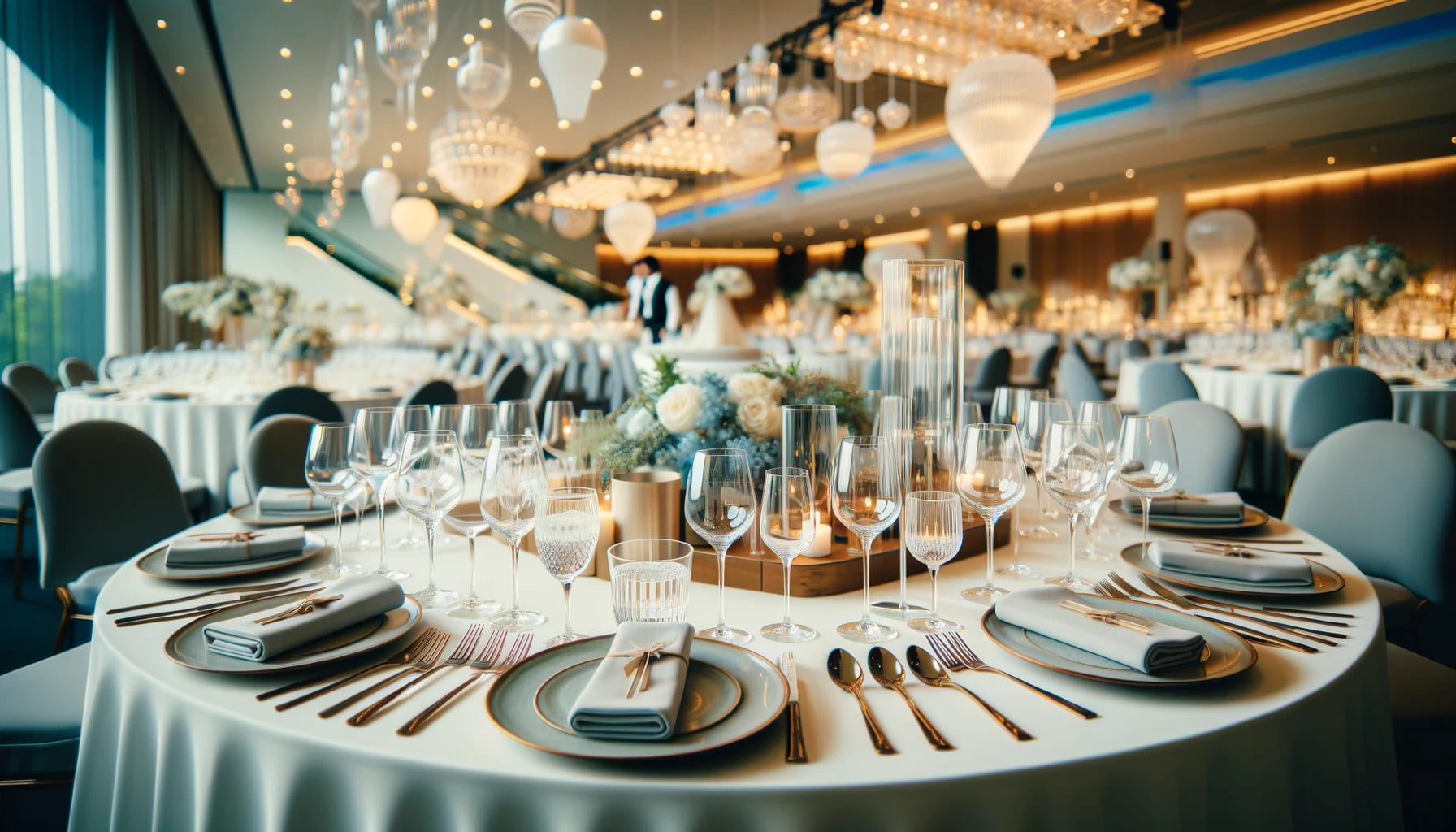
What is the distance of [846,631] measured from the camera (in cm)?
112

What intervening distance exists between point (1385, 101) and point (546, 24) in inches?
348

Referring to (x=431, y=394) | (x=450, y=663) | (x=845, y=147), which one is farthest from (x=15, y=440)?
(x=845, y=147)

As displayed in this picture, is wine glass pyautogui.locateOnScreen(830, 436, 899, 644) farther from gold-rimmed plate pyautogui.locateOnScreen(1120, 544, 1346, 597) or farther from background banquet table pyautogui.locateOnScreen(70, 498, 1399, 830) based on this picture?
gold-rimmed plate pyautogui.locateOnScreen(1120, 544, 1346, 597)

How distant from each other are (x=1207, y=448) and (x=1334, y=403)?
2.20 meters

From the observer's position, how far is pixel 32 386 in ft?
18.9

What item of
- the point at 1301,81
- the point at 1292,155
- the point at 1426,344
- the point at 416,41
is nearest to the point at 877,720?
the point at 416,41

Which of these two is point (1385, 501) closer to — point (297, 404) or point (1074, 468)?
point (1074, 468)

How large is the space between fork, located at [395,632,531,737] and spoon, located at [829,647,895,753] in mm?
382

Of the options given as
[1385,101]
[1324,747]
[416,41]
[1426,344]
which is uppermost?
[1385,101]

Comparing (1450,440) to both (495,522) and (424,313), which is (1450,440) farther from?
(424,313)

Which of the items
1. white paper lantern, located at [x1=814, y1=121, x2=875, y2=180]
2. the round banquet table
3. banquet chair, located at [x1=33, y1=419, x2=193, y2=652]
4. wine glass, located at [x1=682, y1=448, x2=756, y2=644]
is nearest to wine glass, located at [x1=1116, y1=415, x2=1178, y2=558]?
wine glass, located at [x1=682, y1=448, x2=756, y2=644]

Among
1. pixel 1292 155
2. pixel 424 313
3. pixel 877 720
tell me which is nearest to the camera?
pixel 877 720

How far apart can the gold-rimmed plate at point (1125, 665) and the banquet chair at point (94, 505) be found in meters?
2.09

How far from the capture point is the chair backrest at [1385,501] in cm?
183
